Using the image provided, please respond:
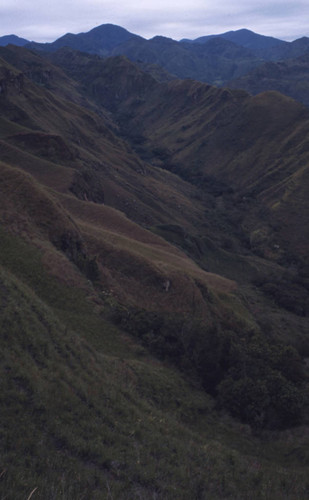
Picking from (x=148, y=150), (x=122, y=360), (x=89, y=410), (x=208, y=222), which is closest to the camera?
(x=89, y=410)

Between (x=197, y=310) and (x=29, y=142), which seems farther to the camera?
(x=29, y=142)

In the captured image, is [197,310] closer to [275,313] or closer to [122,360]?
[122,360]

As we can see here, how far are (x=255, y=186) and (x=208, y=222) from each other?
23697mm

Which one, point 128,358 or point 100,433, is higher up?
point 100,433

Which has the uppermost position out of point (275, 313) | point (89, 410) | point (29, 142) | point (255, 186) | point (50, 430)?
point (29, 142)

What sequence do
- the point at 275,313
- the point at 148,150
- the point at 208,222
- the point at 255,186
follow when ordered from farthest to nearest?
1. the point at 148,150
2. the point at 255,186
3. the point at 208,222
4. the point at 275,313

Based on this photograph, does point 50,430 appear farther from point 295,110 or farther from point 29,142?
point 295,110

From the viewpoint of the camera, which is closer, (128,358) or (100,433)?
(100,433)

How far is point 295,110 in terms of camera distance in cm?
11394

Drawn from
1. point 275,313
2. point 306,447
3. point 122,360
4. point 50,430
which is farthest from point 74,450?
point 275,313

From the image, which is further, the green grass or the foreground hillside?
the foreground hillside

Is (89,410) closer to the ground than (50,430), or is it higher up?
closer to the ground

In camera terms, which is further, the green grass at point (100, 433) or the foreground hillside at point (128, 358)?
the foreground hillside at point (128, 358)

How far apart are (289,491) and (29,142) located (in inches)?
2161
